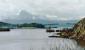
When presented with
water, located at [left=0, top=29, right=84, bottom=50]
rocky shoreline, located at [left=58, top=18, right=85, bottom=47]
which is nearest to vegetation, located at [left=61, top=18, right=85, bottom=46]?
rocky shoreline, located at [left=58, top=18, right=85, bottom=47]

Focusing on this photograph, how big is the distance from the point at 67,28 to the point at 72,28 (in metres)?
4.28

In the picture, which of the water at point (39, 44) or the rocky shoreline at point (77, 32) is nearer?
the water at point (39, 44)

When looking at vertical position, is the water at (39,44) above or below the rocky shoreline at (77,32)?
below

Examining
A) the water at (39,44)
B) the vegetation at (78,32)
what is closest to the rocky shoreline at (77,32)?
the vegetation at (78,32)

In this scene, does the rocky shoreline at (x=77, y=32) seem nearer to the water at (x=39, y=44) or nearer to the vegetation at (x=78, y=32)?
the vegetation at (x=78, y=32)

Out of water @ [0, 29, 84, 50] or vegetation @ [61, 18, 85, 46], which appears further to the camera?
vegetation @ [61, 18, 85, 46]

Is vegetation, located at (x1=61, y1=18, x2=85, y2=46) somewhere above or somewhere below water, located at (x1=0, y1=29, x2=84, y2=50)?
above

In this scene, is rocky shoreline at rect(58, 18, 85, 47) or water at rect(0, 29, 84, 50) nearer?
water at rect(0, 29, 84, 50)

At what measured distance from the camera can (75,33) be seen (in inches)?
1836

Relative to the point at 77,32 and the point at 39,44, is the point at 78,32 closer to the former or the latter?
the point at 77,32

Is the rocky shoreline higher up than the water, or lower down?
higher up

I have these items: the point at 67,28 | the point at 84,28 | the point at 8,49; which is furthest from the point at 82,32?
the point at 8,49

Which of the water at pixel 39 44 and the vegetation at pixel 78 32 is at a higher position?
the vegetation at pixel 78 32

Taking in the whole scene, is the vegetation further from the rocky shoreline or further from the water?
the water
